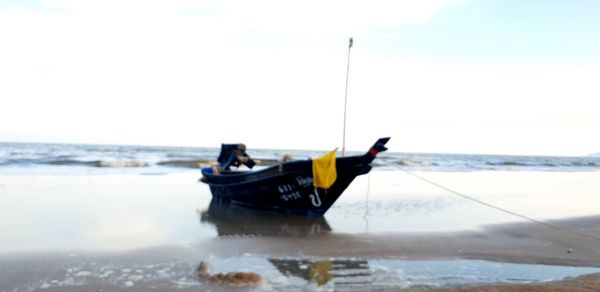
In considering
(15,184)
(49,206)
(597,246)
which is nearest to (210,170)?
(49,206)

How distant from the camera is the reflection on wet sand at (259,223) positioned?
854 cm

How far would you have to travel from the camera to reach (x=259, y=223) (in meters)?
9.52

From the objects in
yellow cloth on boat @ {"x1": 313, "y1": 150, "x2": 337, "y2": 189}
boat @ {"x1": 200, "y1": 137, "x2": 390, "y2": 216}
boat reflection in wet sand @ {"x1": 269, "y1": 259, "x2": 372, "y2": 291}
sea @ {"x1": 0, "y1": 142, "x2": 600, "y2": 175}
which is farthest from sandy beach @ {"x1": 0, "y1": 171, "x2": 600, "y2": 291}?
sea @ {"x1": 0, "y1": 142, "x2": 600, "y2": 175}

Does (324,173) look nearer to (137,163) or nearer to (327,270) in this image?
(327,270)

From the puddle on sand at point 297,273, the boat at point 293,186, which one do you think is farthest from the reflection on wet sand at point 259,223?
the puddle on sand at point 297,273

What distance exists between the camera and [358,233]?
27.7 ft

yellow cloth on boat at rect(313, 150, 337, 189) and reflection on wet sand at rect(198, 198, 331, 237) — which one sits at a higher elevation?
yellow cloth on boat at rect(313, 150, 337, 189)

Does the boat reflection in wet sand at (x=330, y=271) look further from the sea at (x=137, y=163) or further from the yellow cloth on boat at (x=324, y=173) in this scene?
the sea at (x=137, y=163)

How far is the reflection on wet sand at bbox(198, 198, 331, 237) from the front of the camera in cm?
854

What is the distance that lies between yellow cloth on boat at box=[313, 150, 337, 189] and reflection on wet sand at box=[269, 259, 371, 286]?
10.2ft

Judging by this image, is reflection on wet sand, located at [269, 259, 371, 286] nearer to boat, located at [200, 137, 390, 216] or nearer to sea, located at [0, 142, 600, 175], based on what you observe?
→ boat, located at [200, 137, 390, 216]

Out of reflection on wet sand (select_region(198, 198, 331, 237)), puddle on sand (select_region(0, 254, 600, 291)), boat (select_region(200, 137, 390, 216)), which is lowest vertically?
reflection on wet sand (select_region(198, 198, 331, 237))

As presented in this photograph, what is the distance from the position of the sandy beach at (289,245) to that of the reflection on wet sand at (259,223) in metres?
0.03

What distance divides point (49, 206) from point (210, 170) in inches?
172
